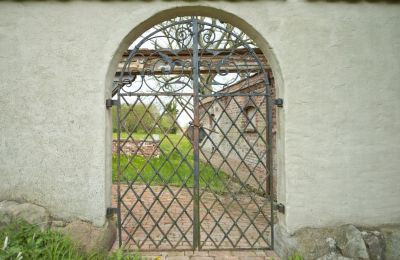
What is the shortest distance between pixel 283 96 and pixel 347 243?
1695 millimetres

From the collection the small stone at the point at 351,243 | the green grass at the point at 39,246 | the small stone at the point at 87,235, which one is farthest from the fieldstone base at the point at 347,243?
the small stone at the point at 87,235

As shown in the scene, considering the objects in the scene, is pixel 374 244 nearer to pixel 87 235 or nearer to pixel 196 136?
pixel 196 136

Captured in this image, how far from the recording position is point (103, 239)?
3078mm

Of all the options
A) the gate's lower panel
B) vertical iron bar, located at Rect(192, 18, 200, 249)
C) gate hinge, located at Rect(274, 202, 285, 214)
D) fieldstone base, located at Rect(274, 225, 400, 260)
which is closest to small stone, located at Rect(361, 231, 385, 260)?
fieldstone base, located at Rect(274, 225, 400, 260)

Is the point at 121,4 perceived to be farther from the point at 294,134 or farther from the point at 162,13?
the point at 294,134

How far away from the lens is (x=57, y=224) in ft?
10.0

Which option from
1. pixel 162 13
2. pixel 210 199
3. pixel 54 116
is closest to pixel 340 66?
pixel 162 13

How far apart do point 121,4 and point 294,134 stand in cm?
241

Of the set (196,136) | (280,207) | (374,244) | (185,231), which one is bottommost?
(185,231)

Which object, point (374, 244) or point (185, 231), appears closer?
point (374, 244)

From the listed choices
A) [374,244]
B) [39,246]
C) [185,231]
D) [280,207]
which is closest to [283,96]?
[280,207]

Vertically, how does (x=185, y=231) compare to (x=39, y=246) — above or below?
below

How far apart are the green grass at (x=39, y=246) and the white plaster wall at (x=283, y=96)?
0.29 m

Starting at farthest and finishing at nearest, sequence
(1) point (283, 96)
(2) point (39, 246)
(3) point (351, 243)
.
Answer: (1) point (283, 96) → (3) point (351, 243) → (2) point (39, 246)
